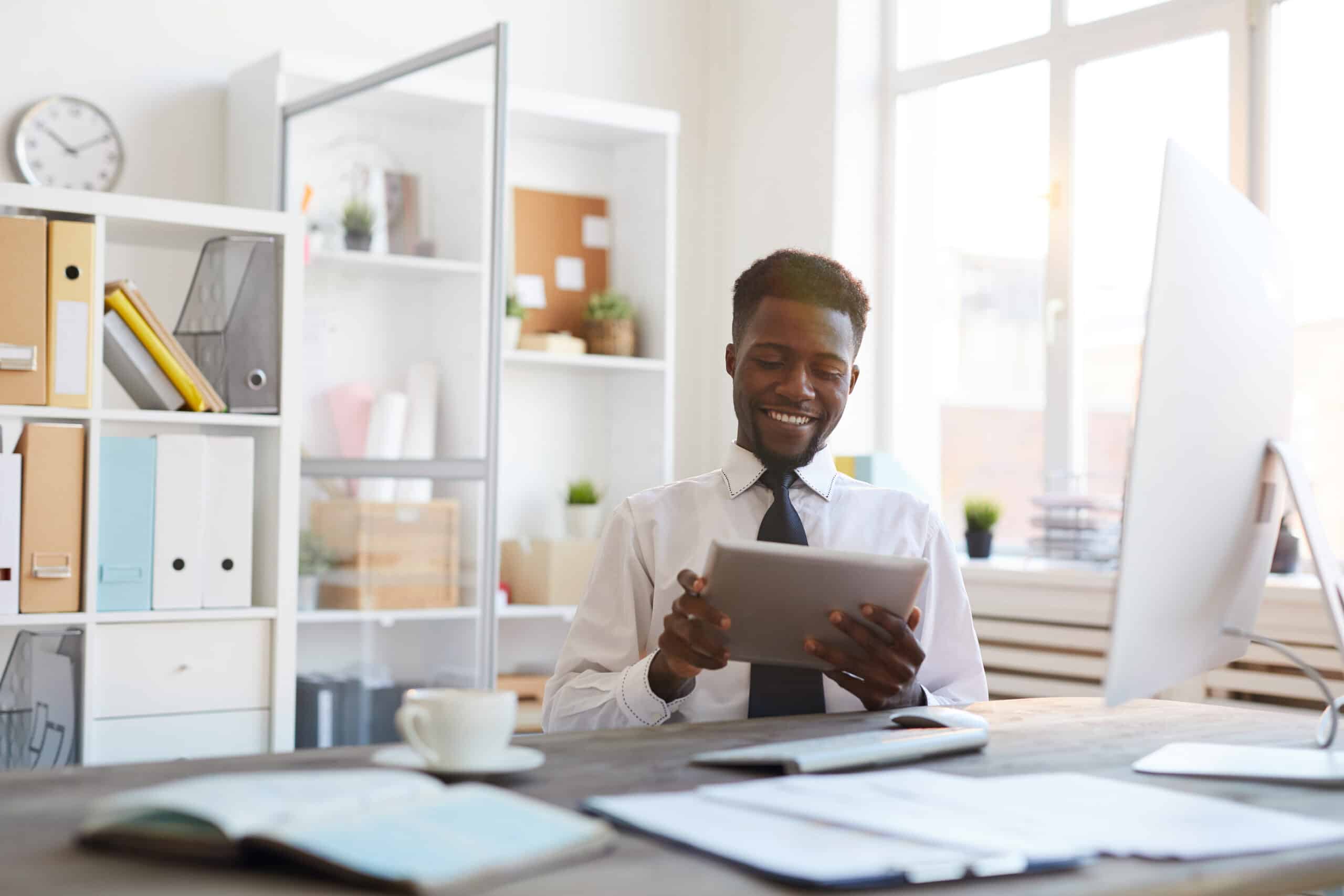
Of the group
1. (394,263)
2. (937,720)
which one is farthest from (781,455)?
(394,263)

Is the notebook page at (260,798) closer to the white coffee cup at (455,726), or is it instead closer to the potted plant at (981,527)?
the white coffee cup at (455,726)

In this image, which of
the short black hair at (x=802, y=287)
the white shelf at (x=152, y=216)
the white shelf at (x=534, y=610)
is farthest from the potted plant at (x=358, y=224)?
the short black hair at (x=802, y=287)

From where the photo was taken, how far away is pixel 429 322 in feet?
11.1

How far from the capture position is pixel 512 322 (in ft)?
12.2

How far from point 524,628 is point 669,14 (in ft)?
6.67

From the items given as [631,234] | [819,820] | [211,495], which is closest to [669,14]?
[631,234]

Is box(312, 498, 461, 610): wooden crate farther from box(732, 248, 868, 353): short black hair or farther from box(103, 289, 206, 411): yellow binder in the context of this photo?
box(732, 248, 868, 353): short black hair

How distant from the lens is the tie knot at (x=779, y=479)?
5.83 feet

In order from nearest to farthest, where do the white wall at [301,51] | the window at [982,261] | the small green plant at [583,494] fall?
the white wall at [301,51], the small green plant at [583,494], the window at [982,261]

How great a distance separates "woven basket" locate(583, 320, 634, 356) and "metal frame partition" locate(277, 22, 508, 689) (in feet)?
2.50

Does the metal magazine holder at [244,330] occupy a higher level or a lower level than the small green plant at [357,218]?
lower

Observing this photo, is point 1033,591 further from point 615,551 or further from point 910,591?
point 910,591

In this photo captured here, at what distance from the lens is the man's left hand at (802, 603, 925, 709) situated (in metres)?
1.39

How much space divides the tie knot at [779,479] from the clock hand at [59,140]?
2.29m
